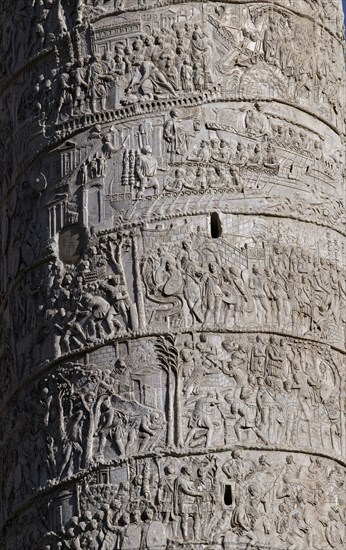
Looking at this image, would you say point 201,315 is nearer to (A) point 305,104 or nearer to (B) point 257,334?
(B) point 257,334

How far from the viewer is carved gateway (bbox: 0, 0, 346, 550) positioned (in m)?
13.2

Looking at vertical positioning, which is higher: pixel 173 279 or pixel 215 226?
pixel 215 226

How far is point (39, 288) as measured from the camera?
13875mm

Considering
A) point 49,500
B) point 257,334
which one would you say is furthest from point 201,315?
point 49,500

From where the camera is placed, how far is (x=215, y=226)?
44.7ft

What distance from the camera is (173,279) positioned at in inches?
532

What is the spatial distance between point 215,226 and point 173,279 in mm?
332

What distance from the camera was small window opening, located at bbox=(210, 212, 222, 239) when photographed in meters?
13.6

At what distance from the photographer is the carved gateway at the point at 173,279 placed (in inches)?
519

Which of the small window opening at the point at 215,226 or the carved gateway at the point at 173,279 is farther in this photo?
the small window opening at the point at 215,226

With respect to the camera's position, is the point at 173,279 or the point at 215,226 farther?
the point at 215,226

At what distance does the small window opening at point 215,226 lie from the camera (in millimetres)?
13602

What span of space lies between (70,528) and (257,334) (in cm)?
125

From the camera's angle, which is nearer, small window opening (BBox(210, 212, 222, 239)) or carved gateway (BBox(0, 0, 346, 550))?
carved gateway (BBox(0, 0, 346, 550))
